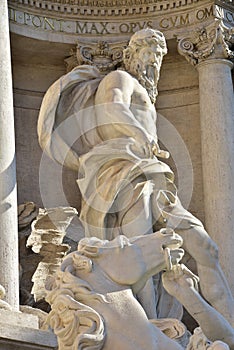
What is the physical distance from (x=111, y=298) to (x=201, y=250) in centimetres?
480

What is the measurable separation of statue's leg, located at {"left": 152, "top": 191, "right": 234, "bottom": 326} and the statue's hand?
3.58 meters

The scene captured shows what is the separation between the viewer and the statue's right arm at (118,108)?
13.8 metres

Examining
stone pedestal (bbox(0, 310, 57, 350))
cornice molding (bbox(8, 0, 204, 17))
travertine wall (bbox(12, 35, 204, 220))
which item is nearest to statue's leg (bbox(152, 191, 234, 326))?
travertine wall (bbox(12, 35, 204, 220))

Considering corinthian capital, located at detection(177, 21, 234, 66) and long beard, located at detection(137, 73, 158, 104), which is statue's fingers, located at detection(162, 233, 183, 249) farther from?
corinthian capital, located at detection(177, 21, 234, 66)

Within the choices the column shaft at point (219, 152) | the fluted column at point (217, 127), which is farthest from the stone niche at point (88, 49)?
the column shaft at point (219, 152)

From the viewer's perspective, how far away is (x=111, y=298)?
8.91 meters

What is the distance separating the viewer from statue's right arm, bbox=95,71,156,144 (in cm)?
1380

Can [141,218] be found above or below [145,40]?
below

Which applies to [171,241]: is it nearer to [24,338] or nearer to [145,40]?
[24,338]

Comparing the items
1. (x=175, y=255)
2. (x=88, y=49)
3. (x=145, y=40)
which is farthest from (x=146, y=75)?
(x=175, y=255)

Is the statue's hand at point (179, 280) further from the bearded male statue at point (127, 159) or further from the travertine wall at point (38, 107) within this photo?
the travertine wall at point (38, 107)

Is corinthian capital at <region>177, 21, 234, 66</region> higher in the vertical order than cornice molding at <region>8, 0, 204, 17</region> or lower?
lower

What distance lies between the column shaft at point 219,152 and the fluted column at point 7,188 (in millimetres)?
2487

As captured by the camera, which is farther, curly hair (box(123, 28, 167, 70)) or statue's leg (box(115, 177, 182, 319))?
curly hair (box(123, 28, 167, 70))
